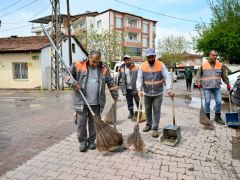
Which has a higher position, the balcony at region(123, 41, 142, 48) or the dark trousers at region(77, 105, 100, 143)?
the balcony at region(123, 41, 142, 48)

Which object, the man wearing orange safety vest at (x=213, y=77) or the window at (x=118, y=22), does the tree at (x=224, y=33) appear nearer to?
the man wearing orange safety vest at (x=213, y=77)

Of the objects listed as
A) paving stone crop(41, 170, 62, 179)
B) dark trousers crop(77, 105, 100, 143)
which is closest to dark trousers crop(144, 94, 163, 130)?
dark trousers crop(77, 105, 100, 143)

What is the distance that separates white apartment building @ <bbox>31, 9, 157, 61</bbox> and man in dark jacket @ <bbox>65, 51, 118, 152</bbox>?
157 feet

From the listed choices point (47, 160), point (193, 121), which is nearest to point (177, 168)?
point (47, 160)

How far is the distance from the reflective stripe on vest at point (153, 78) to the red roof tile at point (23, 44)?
16.5m

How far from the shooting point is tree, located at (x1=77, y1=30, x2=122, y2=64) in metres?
38.7

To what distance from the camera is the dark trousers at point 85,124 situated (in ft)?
16.7

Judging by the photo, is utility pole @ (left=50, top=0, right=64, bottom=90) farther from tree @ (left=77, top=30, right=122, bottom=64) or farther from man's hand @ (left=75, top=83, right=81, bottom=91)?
tree @ (left=77, top=30, right=122, bottom=64)

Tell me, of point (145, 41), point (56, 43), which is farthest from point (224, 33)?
point (145, 41)

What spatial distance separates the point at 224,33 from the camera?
862 inches

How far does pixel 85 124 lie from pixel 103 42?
114ft

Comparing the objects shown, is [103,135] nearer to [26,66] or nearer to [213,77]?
[213,77]

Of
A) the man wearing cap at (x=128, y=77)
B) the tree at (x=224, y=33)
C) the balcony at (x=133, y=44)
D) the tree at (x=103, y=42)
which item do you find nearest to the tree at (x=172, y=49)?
the balcony at (x=133, y=44)

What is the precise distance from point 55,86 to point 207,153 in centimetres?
1662
